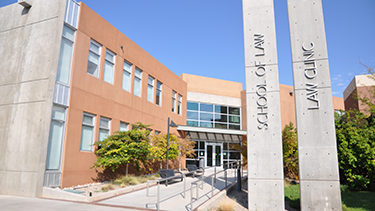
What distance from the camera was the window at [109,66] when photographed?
14.9 meters

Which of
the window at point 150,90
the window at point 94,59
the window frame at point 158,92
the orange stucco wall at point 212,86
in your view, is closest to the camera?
the window at point 94,59

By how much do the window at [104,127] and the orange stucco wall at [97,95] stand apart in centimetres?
22

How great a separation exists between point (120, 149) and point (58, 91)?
388 centimetres

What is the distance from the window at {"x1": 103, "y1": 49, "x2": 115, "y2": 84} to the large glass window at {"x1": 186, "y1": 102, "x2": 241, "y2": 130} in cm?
1167

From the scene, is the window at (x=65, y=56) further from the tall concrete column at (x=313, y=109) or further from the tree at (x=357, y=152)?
the tree at (x=357, y=152)

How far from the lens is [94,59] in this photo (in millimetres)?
14117

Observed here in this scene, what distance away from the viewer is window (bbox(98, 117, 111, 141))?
556 inches

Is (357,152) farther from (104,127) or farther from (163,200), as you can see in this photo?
(104,127)

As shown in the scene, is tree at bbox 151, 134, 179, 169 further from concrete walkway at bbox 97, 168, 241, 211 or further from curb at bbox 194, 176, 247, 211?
curb at bbox 194, 176, 247, 211

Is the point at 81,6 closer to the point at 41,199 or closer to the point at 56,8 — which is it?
the point at 56,8

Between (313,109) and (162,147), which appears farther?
(162,147)

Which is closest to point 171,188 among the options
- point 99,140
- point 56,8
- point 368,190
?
point 99,140

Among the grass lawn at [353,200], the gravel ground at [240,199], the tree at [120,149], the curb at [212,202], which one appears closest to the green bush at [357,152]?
the grass lawn at [353,200]

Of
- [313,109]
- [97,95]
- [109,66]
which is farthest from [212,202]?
[109,66]
